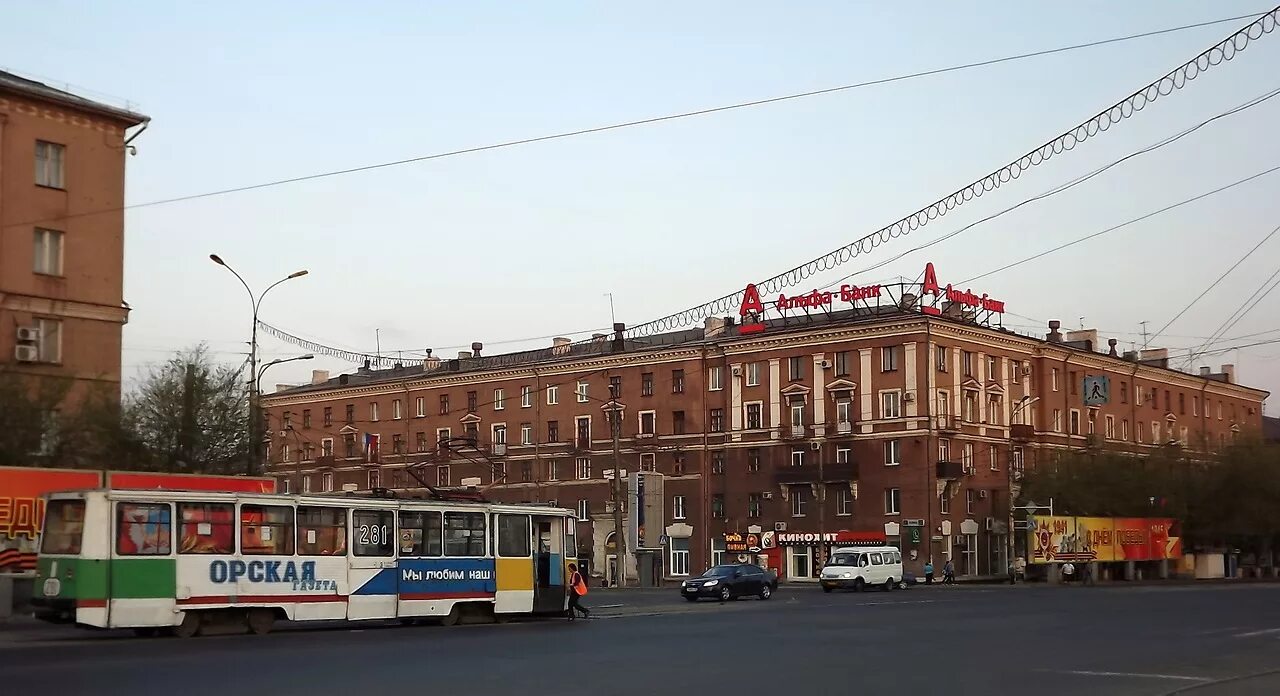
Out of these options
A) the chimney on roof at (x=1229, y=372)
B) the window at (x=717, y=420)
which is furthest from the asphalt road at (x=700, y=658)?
the chimney on roof at (x=1229, y=372)

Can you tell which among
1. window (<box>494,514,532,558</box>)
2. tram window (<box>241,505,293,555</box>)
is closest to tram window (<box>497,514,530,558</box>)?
window (<box>494,514,532,558</box>)

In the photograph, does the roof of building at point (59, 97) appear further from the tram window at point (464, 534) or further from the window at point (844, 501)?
the window at point (844, 501)

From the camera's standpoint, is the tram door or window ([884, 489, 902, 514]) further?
window ([884, 489, 902, 514])

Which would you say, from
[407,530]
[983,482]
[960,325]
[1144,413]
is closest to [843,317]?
[960,325]

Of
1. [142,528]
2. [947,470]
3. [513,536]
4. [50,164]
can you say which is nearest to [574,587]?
[513,536]

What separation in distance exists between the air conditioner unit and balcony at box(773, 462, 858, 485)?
46359mm

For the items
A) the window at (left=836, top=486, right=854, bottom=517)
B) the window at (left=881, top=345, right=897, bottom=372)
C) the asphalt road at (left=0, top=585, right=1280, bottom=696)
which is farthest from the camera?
the window at (left=836, top=486, right=854, bottom=517)

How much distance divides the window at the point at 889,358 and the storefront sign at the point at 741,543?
12786 mm

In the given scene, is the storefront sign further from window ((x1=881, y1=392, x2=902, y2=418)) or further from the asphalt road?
the asphalt road

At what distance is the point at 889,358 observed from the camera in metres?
79.2

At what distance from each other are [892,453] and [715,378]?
510 inches

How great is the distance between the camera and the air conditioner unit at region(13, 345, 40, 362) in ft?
149

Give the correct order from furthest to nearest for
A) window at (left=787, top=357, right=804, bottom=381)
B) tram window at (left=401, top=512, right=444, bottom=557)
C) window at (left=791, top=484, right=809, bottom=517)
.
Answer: window at (left=787, top=357, right=804, bottom=381) → window at (left=791, top=484, right=809, bottom=517) → tram window at (left=401, top=512, right=444, bottom=557)

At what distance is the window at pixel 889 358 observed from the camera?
79.0m
